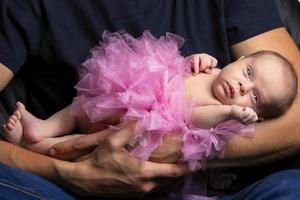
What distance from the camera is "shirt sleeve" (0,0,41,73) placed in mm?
1427

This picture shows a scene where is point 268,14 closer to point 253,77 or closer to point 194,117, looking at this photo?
point 253,77

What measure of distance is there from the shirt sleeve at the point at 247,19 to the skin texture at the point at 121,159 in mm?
225

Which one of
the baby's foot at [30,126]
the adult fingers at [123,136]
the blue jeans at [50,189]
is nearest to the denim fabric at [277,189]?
the blue jeans at [50,189]

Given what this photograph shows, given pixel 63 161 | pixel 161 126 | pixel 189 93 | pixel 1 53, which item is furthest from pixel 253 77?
pixel 1 53

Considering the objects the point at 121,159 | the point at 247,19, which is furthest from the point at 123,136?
the point at 247,19

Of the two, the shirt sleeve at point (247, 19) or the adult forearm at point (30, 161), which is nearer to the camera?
the adult forearm at point (30, 161)

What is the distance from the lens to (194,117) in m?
1.31

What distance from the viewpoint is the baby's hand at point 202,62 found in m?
1.40

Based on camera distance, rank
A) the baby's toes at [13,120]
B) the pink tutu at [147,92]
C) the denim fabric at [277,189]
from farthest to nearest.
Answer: the baby's toes at [13,120] < the pink tutu at [147,92] < the denim fabric at [277,189]

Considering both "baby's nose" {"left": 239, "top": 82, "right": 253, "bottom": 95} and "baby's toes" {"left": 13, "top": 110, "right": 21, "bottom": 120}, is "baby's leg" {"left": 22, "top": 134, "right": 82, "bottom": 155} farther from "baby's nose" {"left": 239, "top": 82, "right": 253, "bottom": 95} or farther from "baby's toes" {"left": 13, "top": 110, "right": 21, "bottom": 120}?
"baby's nose" {"left": 239, "top": 82, "right": 253, "bottom": 95}

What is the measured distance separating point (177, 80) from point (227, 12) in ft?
0.94

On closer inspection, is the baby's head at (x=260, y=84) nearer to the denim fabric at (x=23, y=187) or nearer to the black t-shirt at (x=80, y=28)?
the black t-shirt at (x=80, y=28)

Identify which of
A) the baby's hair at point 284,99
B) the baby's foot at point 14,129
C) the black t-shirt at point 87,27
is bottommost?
the baby's foot at point 14,129

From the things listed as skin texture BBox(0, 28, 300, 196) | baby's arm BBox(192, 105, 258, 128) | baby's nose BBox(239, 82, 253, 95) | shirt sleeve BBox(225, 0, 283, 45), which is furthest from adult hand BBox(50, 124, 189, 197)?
shirt sleeve BBox(225, 0, 283, 45)
